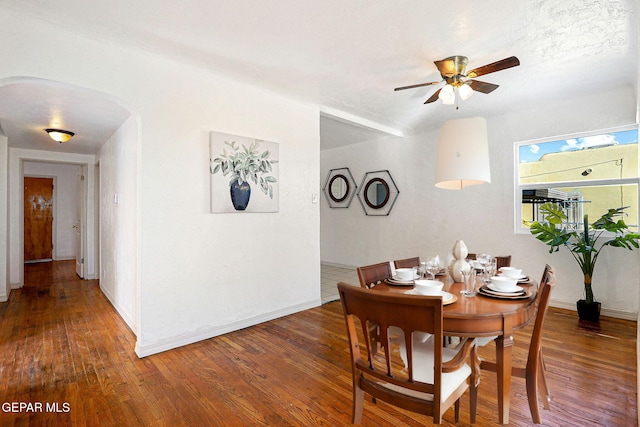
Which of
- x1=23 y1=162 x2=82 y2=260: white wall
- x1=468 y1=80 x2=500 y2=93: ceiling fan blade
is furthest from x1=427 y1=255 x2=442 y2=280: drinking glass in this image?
x1=23 y1=162 x2=82 y2=260: white wall

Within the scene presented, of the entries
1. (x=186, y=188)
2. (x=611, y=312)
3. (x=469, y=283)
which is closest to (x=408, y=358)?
(x=469, y=283)

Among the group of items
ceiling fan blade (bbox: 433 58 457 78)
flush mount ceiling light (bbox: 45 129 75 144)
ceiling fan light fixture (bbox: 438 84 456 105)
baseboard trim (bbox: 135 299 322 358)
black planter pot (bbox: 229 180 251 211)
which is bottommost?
baseboard trim (bbox: 135 299 322 358)

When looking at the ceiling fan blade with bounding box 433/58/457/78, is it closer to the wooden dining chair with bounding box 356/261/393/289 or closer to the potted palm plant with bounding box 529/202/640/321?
the wooden dining chair with bounding box 356/261/393/289

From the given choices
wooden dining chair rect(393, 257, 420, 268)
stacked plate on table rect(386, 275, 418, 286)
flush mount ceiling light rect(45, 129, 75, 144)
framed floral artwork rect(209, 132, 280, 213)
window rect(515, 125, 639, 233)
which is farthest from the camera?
flush mount ceiling light rect(45, 129, 75, 144)

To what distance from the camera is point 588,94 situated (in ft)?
11.8

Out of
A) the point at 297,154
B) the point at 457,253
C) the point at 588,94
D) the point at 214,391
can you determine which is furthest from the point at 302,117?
the point at 588,94

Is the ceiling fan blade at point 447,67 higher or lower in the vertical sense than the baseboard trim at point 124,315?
higher

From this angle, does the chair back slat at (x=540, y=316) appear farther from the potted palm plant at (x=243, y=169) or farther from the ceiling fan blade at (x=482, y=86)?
the potted palm plant at (x=243, y=169)

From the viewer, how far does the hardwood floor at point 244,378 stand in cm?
186

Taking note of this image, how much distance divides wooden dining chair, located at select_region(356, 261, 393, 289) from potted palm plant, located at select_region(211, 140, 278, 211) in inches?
61.4

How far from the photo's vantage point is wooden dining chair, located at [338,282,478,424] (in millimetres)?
1221

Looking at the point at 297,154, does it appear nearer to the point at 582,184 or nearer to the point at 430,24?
the point at 430,24

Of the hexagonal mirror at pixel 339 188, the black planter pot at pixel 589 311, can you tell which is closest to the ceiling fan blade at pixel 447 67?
the black planter pot at pixel 589 311

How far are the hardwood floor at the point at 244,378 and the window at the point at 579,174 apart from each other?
1.28 m
